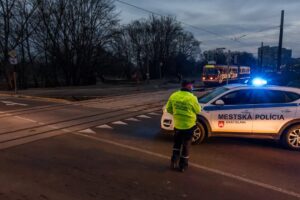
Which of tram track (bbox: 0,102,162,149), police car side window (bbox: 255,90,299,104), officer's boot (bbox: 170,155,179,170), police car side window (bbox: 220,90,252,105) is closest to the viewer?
officer's boot (bbox: 170,155,179,170)

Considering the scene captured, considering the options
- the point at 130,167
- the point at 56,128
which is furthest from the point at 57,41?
the point at 130,167

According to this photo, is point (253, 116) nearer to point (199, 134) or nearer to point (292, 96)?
point (292, 96)

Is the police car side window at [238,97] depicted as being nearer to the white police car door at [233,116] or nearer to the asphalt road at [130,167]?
the white police car door at [233,116]

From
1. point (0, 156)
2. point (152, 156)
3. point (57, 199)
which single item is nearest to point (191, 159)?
point (152, 156)

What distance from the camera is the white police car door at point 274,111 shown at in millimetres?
7945

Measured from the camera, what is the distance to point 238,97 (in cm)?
834

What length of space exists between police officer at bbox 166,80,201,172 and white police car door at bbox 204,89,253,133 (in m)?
2.18

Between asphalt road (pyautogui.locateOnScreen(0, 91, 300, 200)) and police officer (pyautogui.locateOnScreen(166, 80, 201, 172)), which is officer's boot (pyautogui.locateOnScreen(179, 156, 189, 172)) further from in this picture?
asphalt road (pyautogui.locateOnScreen(0, 91, 300, 200))

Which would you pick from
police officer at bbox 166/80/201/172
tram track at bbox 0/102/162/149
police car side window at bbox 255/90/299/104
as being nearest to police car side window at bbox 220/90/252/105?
police car side window at bbox 255/90/299/104

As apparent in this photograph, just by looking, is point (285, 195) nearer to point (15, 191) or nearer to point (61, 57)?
point (15, 191)

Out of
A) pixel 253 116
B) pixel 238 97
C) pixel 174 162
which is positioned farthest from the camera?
pixel 238 97

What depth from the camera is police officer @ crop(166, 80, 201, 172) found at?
6078mm

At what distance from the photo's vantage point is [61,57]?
48.5 m

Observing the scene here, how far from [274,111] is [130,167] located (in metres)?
3.72
